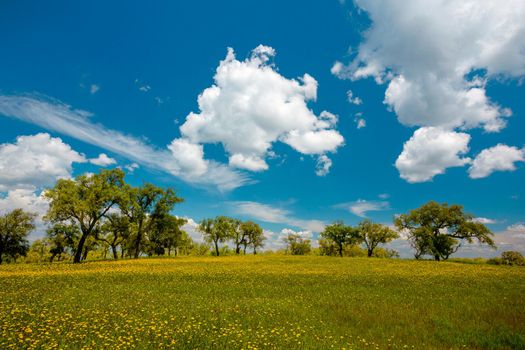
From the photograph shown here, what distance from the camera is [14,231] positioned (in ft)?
214

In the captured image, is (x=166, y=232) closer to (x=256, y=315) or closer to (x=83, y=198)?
(x=83, y=198)

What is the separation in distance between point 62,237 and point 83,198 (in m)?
32.3

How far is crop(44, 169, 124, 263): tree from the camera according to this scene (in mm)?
48375

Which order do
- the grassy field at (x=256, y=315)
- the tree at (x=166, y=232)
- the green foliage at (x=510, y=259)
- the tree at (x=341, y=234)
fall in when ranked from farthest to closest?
the tree at (x=341, y=234) → the tree at (x=166, y=232) → the green foliage at (x=510, y=259) → the grassy field at (x=256, y=315)

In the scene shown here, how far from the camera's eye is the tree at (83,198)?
1905 inches

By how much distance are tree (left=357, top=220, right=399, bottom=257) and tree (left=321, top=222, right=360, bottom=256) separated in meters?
1.89

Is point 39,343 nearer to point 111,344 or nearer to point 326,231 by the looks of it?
point 111,344

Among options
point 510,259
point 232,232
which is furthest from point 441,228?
point 232,232

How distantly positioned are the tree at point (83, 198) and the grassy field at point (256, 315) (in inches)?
1091

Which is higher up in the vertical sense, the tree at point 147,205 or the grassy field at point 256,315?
the tree at point 147,205

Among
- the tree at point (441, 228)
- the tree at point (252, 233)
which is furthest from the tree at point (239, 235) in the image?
the tree at point (441, 228)

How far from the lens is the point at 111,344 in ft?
33.8

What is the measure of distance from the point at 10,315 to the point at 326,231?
296 feet

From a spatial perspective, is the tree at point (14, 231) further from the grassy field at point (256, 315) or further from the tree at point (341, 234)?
the tree at point (341, 234)
